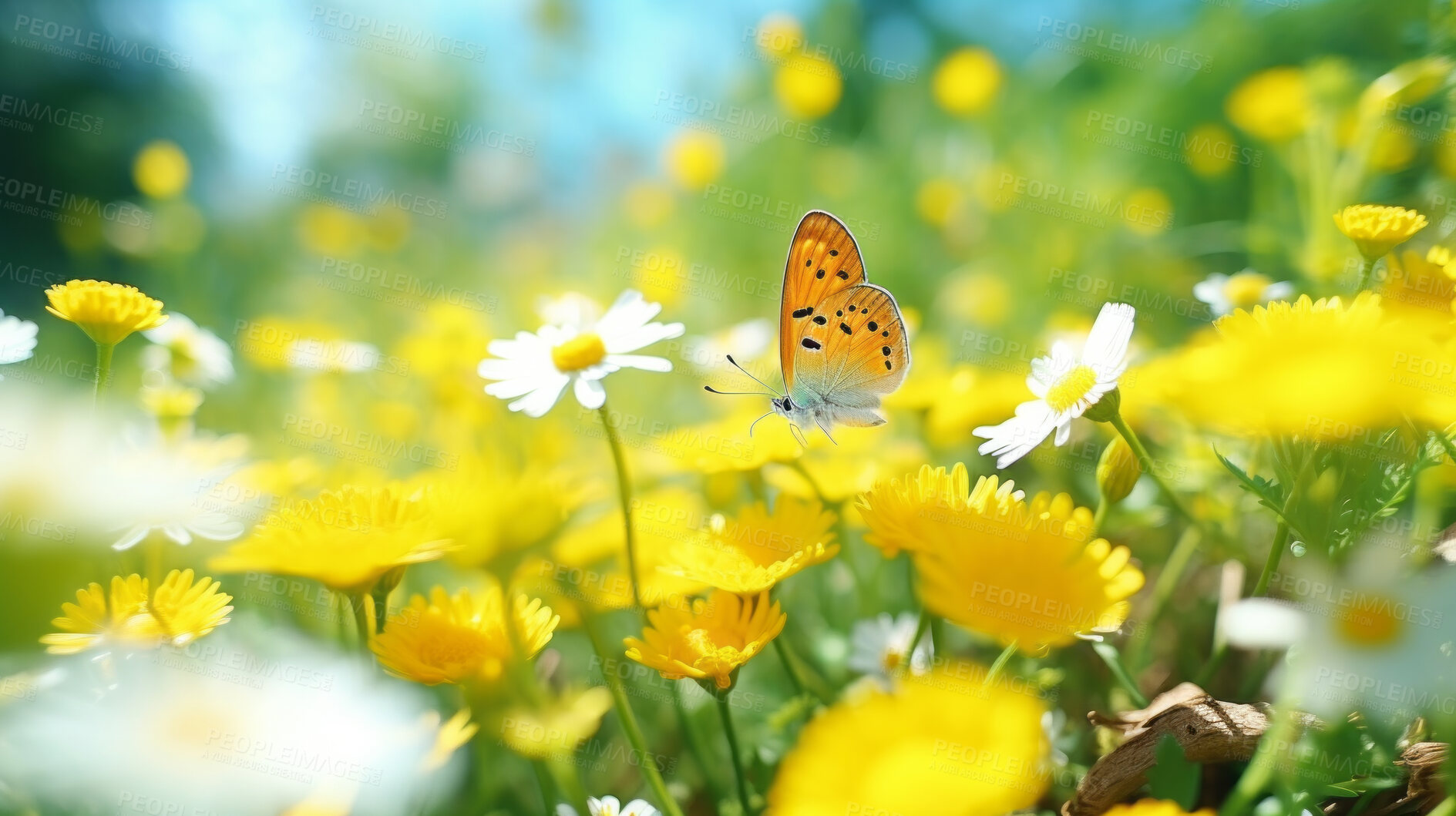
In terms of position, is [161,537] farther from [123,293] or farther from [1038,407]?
[1038,407]

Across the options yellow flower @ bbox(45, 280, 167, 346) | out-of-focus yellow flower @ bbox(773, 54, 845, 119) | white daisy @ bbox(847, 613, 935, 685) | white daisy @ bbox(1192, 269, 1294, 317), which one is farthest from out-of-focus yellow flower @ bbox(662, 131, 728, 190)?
yellow flower @ bbox(45, 280, 167, 346)

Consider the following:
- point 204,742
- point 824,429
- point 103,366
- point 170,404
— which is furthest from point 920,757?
point 170,404

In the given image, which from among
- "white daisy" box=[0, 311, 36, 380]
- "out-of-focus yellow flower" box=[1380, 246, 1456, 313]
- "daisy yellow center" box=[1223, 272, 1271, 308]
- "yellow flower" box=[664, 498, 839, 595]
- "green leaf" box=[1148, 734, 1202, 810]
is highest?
"white daisy" box=[0, 311, 36, 380]

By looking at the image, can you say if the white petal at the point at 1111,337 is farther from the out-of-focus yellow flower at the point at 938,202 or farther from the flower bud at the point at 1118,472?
the out-of-focus yellow flower at the point at 938,202

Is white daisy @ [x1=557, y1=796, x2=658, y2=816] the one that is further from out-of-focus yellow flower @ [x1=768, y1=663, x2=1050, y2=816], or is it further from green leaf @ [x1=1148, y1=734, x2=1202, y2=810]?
green leaf @ [x1=1148, y1=734, x2=1202, y2=810]

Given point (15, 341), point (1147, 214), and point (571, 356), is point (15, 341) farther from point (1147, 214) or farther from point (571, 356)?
point (1147, 214)

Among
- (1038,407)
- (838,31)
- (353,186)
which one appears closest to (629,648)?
(1038,407)

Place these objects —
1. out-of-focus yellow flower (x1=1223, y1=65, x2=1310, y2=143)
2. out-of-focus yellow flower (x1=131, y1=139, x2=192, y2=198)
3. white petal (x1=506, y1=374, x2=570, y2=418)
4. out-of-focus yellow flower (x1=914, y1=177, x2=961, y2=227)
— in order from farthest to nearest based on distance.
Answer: out-of-focus yellow flower (x1=914, y1=177, x2=961, y2=227) < out-of-focus yellow flower (x1=131, y1=139, x2=192, y2=198) < out-of-focus yellow flower (x1=1223, y1=65, x2=1310, y2=143) < white petal (x1=506, y1=374, x2=570, y2=418)
